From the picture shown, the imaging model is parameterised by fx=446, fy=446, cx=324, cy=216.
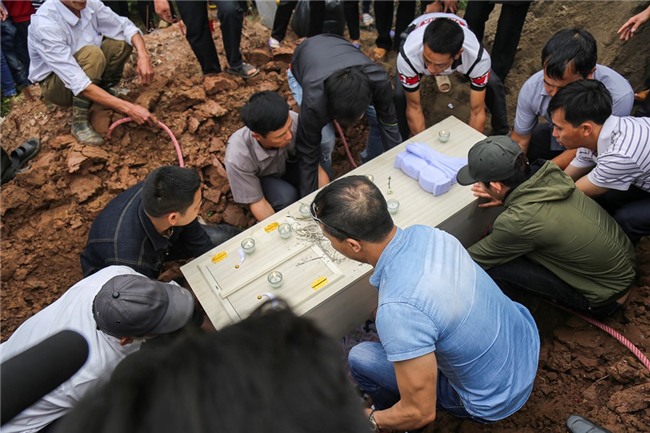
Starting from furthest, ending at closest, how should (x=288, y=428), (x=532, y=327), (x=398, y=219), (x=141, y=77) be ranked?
(x=141, y=77)
(x=398, y=219)
(x=532, y=327)
(x=288, y=428)

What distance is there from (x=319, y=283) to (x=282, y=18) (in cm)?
339

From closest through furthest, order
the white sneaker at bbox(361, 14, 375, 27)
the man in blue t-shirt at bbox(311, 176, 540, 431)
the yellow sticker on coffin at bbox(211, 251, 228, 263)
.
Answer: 1. the man in blue t-shirt at bbox(311, 176, 540, 431)
2. the yellow sticker on coffin at bbox(211, 251, 228, 263)
3. the white sneaker at bbox(361, 14, 375, 27)

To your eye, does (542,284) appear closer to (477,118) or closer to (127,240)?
(477,118)

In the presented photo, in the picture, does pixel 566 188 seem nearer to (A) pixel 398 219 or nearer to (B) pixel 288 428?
(A) pixel 398 219

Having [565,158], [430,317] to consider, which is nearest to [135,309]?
[430,317]

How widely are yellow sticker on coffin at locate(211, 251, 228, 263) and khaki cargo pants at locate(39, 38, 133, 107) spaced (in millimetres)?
2105

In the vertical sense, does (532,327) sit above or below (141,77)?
below

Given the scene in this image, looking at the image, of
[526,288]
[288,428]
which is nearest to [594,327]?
[526,288]

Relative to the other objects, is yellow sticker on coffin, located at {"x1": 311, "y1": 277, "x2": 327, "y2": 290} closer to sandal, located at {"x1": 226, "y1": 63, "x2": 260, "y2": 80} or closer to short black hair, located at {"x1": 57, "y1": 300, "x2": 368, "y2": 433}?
short black hair, located at {"x1": 57, "y1": 300, "x2": 368, "y2": 433}

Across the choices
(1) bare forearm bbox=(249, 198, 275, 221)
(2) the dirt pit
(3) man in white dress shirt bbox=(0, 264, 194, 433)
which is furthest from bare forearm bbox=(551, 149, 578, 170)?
(3) man in white dress shirt bbox=(0, 264, 194, 433)

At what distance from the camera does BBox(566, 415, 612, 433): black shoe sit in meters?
2.31

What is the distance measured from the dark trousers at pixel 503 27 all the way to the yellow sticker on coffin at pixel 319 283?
3.19 meters

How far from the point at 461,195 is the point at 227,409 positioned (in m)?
2.57

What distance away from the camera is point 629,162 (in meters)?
2.81
